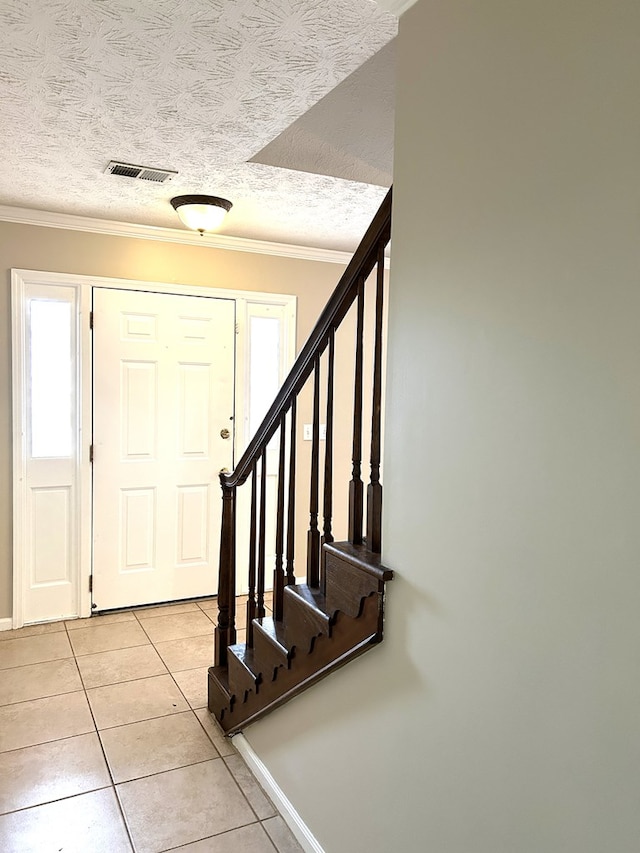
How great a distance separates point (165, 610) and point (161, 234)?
231 centimetres

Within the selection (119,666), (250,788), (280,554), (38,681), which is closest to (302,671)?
(280,554)

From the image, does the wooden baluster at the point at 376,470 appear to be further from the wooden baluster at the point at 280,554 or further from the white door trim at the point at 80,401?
the white door trim at the point at 80,401

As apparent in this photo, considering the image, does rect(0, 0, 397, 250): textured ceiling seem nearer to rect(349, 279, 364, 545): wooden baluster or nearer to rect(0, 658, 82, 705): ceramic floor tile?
rect(349, 279, 364, 545): wooden baluster

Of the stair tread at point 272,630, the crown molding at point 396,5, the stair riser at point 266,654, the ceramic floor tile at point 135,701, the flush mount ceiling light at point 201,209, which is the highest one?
the flush mount ceiling light at point 201,209

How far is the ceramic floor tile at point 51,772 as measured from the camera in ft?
7.36

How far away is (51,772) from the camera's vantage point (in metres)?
2.37

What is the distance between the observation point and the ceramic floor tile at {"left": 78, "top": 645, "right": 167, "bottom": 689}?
312cm

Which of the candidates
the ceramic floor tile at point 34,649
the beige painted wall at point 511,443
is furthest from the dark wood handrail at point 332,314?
the ceramic floor tile at point 34,649

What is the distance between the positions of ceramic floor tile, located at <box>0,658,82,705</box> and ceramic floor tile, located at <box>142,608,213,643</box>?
1.64 ft

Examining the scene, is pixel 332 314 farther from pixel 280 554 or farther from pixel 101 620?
pixel 101 620

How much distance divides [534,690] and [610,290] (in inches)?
28.4

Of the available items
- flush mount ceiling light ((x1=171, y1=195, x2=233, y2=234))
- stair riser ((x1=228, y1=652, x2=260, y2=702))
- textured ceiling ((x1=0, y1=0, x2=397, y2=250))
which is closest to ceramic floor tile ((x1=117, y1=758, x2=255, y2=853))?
stair riser ((x1=228, y1=652, x2=260, y2=702))

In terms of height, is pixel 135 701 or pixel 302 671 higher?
pixel 302 671

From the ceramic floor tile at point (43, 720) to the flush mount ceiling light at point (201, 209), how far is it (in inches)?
93.1
